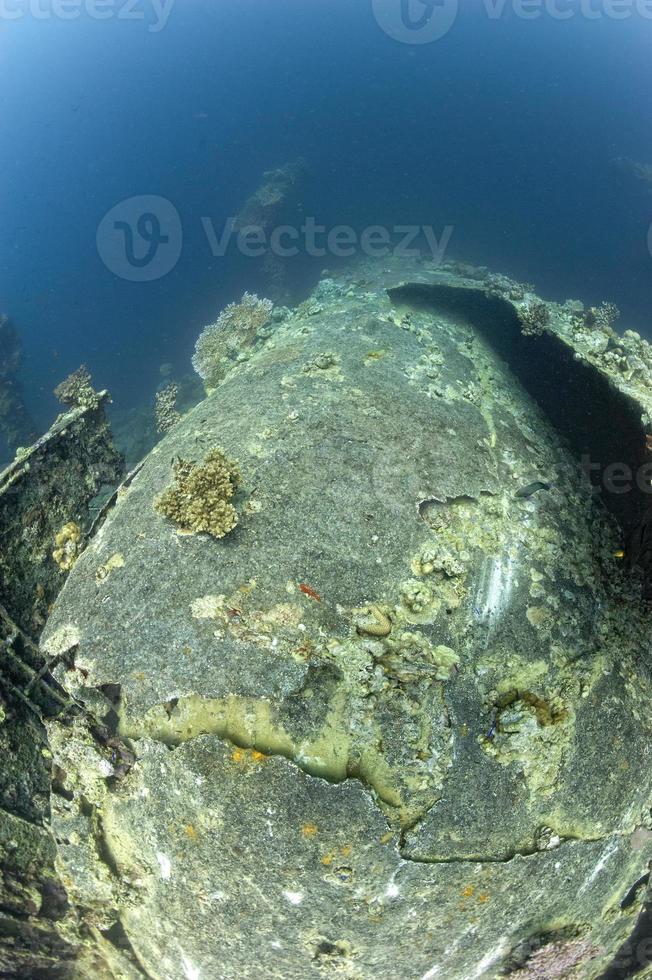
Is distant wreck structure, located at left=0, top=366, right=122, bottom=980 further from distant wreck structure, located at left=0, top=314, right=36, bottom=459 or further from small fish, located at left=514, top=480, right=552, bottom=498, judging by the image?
distant wreck structure, located at left=0, top=314, right=36, bottom=459

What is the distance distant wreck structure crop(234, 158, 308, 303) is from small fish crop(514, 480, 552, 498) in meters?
23.2

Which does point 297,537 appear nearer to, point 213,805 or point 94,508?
point 213,805

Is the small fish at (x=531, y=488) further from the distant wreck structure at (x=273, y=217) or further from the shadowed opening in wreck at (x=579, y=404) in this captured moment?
the distant wreck structure at (x=273, y=217)

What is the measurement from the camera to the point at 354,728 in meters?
3.36

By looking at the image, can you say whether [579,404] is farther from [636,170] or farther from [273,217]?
[636,170]

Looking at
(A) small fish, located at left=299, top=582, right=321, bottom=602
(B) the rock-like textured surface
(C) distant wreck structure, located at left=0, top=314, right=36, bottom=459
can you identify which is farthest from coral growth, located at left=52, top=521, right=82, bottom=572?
(C) distant wreck structure, located at left=0, top=314, right=36, bottom=459

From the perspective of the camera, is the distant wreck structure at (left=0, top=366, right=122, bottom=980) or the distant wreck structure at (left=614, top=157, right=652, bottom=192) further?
the distant wreck structure at (left=614, top=157, right=652, bottom=192)

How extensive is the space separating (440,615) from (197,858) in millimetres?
2440

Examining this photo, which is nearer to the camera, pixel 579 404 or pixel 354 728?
pixel 354 728

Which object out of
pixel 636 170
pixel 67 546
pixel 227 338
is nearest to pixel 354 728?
pixel 67 546

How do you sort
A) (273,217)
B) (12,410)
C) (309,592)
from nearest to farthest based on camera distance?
1. (309,592)
2. (12,410)
3. (273,217)

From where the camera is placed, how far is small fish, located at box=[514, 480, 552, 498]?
4691mm

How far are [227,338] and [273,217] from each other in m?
24.6

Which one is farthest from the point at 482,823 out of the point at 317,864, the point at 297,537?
the point at 297,537
